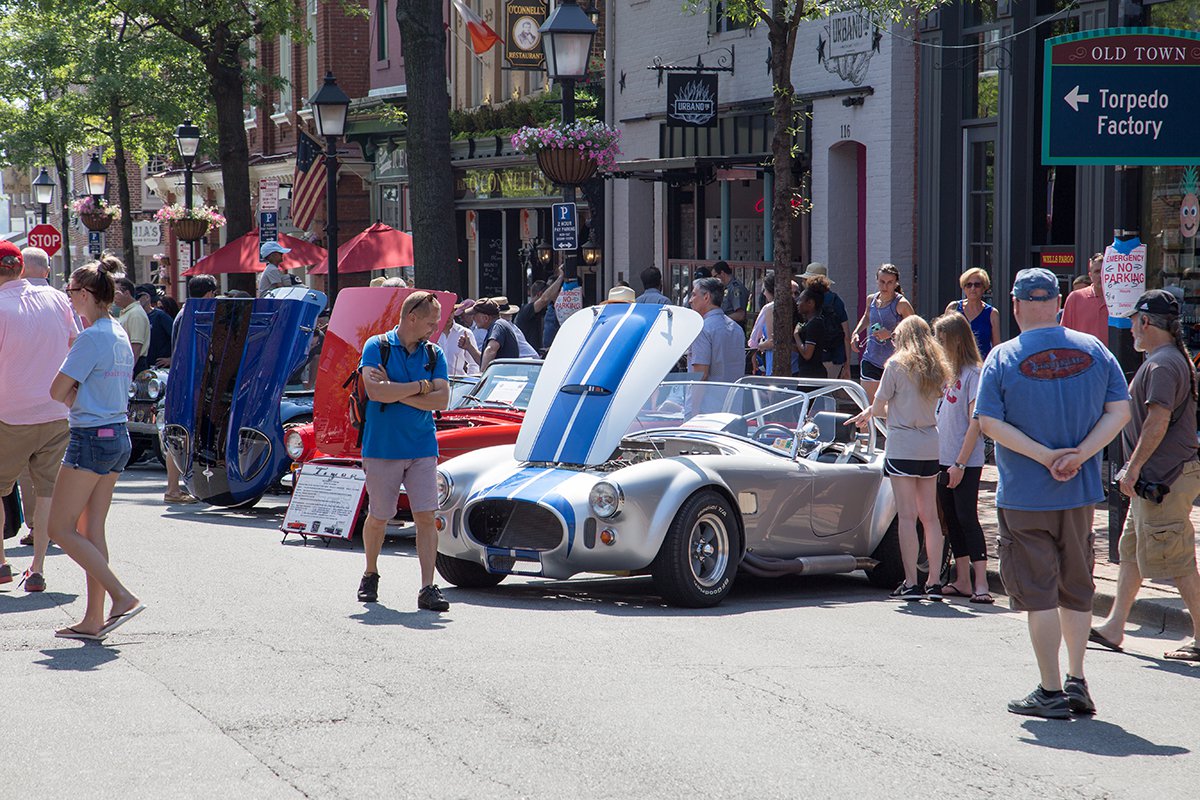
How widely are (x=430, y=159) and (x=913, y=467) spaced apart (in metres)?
9.96

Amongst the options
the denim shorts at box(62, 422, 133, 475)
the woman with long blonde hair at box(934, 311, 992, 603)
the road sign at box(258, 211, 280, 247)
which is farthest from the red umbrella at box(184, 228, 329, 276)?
the denim shorts at box(62, 422, 133, 475)

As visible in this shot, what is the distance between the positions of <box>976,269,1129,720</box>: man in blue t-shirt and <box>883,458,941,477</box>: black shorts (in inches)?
117

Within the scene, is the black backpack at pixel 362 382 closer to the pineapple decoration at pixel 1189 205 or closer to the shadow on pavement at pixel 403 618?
the shadow on pavement at pixel 403 618

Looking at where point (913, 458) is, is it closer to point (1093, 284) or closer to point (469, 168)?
point (1093, 284)

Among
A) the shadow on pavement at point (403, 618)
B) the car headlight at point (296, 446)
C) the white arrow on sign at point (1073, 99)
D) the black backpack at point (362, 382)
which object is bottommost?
the shadow on pavement at point (403, 618)

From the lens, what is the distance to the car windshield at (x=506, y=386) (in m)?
12.9

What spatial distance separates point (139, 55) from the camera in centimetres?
2995

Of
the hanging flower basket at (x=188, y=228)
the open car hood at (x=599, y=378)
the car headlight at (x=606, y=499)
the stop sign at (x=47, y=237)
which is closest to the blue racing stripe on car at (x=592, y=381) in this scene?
the open car hood at (x=599, y=378)

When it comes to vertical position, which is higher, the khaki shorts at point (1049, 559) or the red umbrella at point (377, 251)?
the red umbrella at point (377, 251)

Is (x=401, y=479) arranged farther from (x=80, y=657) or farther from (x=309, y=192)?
(x=309, y=192)

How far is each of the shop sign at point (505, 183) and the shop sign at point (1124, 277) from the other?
16.1 meters

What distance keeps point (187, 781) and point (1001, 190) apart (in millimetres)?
13430

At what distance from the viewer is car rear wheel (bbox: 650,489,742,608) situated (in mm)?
9102

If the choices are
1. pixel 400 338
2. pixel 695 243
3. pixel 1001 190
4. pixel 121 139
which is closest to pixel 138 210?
pixel 121 139
